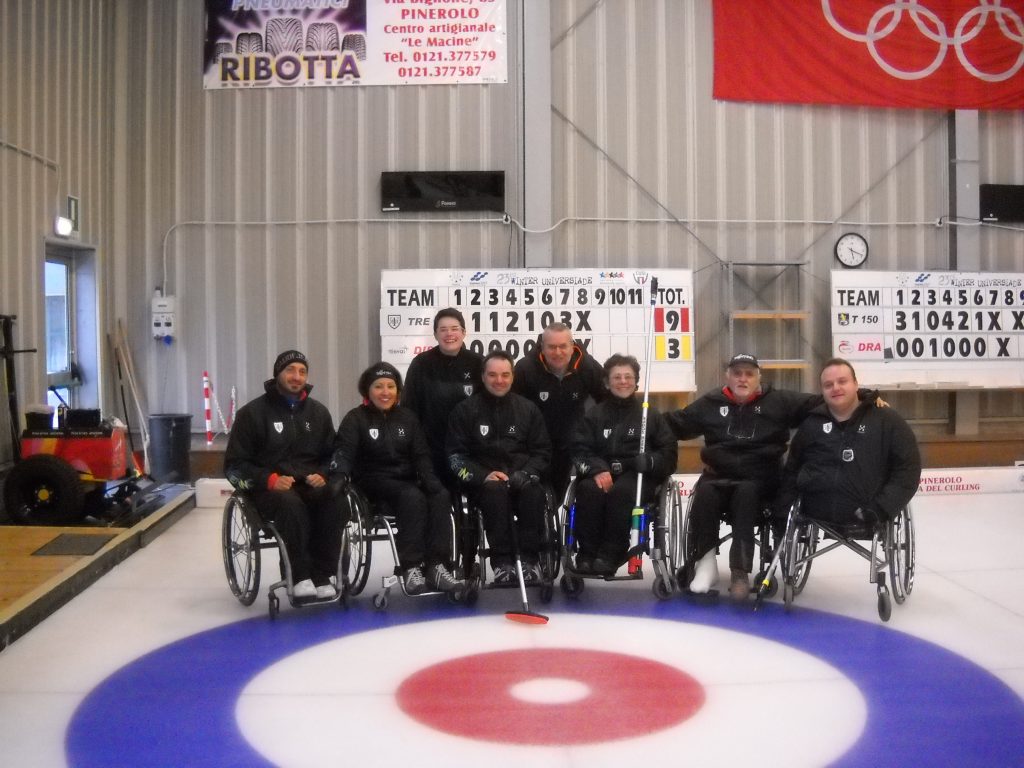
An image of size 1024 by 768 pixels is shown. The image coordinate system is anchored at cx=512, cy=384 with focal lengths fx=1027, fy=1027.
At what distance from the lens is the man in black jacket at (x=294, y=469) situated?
13.5ft

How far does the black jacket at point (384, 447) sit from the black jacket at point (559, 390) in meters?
0.62

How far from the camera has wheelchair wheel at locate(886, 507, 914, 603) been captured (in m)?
4.13

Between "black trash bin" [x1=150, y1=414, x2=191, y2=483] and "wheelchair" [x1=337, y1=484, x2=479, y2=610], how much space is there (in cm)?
365

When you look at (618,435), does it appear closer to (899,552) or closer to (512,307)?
(899,552)

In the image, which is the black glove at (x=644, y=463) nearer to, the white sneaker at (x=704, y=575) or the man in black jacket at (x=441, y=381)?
the white sneaker at (x=704, y=575)

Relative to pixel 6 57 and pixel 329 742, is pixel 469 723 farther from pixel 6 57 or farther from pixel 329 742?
pixel 6 57

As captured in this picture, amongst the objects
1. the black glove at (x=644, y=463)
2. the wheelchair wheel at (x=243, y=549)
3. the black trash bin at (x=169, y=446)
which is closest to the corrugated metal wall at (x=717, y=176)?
the black trash bin at (x=169, y=446)

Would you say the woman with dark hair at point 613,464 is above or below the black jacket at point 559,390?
below

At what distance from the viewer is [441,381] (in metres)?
4.77

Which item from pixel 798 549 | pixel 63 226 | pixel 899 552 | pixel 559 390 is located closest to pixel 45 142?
pixel 63 226

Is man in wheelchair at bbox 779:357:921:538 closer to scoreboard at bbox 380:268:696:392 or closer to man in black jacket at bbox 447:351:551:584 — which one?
man in black jacket at bbox 447:351:551:584

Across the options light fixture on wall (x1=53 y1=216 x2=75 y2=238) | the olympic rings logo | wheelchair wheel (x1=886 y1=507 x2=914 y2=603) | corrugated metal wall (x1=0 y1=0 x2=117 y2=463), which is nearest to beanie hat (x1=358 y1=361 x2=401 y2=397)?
wheelchair wheel (x1=886 y1=507 x2=914 y2=603)

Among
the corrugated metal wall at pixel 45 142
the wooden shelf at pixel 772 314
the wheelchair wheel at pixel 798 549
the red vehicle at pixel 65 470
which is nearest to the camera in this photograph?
the wheelchair wheel at pixel 798 549

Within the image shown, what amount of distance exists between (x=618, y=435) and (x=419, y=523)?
37.6 inches
